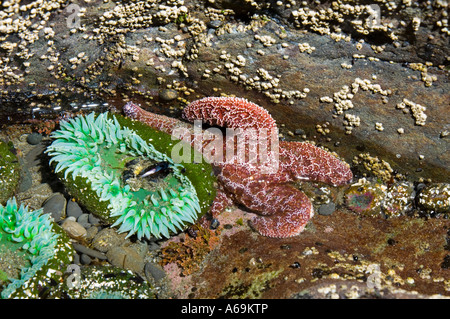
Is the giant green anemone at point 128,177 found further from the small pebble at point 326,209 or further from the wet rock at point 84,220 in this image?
the small pebble at point 326,209

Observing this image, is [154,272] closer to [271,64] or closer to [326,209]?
[326,209]

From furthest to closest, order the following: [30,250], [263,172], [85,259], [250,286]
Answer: [263,172], [85,259], [30,250], [250,286]

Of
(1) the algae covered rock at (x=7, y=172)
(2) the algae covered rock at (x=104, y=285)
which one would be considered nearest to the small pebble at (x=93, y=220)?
(2) the algae covered rock at (x=104, y=285)

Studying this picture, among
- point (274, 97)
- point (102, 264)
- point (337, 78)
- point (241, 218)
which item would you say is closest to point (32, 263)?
point (102, 264)

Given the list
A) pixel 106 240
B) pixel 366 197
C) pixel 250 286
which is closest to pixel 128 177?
pixel 106 240
